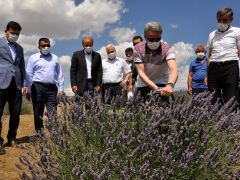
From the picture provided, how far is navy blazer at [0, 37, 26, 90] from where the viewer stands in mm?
6055

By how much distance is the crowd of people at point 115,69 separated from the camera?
175 inches

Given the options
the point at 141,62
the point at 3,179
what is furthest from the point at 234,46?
the point at 3,179

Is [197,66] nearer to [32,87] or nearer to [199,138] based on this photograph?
[32,87]

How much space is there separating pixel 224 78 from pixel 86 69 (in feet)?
7.31

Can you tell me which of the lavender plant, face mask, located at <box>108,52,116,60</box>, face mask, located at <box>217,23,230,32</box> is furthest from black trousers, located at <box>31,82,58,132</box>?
the lavender plant

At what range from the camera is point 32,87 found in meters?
6.84

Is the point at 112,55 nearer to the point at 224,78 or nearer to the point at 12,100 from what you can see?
the point at 12,100

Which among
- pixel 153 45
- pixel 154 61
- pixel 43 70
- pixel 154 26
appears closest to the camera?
pixel 154 26

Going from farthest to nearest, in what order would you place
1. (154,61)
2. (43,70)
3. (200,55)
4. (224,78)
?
(200,55) < (43,70) < (224,78) < (154,61)

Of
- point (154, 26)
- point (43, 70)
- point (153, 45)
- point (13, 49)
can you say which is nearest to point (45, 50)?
point (43, 70)

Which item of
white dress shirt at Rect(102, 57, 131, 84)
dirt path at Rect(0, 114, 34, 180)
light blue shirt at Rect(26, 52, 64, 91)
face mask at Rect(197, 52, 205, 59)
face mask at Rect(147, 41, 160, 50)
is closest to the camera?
face mask at Rect(147, 41, 160, 50)

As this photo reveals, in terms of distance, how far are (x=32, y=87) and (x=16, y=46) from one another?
0.82m

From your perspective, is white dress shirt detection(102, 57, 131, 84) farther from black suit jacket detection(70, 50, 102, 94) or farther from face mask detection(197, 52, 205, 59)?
face mask detection(197, 52, 205, 59)

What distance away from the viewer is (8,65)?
615 centimetres
